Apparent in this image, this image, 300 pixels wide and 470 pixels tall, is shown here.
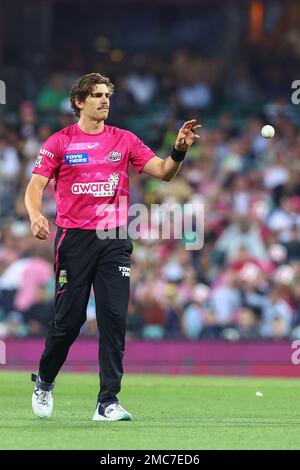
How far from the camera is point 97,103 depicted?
9906mm

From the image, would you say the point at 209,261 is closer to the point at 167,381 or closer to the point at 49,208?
the point at 49,208

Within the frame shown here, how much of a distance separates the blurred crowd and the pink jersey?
8.55 meters

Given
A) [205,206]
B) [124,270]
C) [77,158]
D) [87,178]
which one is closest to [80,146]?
[77,158]

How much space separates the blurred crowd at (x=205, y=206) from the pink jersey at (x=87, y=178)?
28.0ft

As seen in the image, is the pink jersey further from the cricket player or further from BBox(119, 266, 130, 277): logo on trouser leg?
BBox(119, 266, 130, 277): logo on trouser leg

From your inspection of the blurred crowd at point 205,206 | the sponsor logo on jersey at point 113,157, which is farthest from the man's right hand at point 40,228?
the blurred crowd at point 205,206

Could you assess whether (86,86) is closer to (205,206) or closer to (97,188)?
(97,188)

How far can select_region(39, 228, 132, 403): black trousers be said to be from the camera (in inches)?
383

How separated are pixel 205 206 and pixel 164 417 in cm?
1073

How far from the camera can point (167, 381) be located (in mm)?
14875

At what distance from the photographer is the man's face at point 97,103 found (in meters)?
9.91

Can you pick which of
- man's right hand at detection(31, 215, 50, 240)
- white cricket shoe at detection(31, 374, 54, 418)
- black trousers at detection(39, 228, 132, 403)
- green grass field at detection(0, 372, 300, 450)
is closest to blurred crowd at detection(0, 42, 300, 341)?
green grass field at detection(0, 372, 300, 450)
